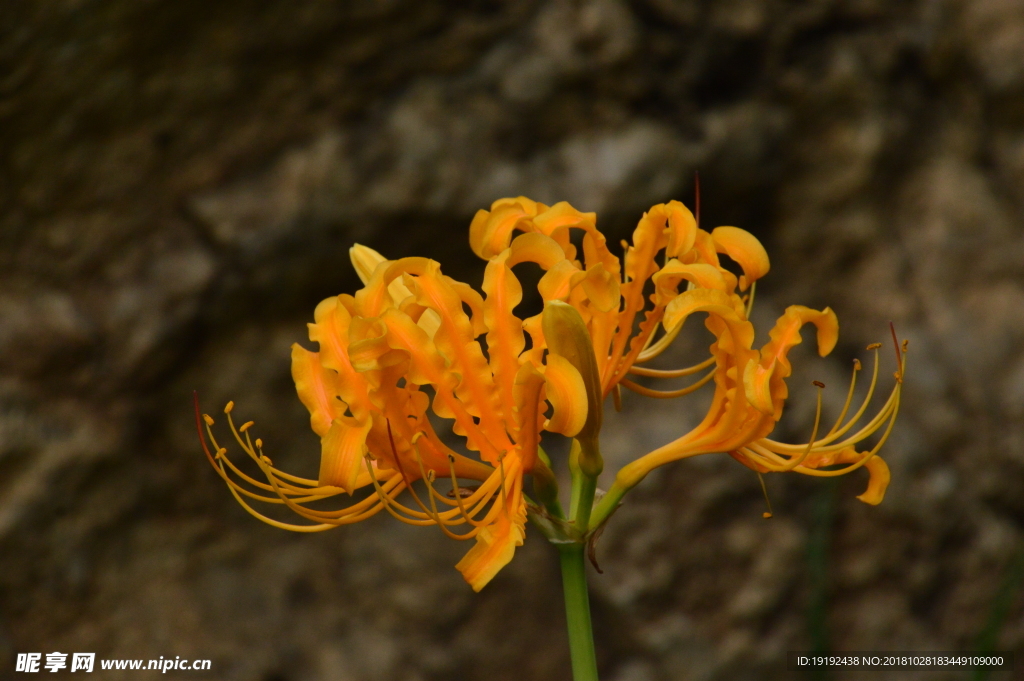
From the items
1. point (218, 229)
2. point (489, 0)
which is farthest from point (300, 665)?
point (489, 0)

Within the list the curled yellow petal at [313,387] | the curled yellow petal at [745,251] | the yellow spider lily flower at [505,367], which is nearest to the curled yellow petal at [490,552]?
the yellow spider lily flower at [505,367]

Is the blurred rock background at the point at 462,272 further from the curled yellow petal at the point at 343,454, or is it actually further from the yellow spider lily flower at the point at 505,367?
the curled yellow petal at the point at 343,454

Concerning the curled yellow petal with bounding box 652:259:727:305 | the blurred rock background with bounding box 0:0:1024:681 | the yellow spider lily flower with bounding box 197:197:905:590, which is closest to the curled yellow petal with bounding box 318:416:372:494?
the yellow spider lily flower with bounding box 197:197:905:590

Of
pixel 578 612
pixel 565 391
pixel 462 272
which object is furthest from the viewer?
pixel 462 272

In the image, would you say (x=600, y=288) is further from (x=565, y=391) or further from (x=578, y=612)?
(x=578, y=612)

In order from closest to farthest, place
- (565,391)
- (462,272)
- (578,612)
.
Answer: (565,391) → (578,612) → (462,272)

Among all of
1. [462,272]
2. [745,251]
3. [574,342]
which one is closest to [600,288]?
[574,342]

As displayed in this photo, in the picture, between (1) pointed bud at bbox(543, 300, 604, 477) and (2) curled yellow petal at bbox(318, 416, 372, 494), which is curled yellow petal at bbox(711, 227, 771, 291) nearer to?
(1) pointed bud at bbox(543, 300, 604, 477)

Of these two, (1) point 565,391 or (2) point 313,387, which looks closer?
(1) point 565,391
